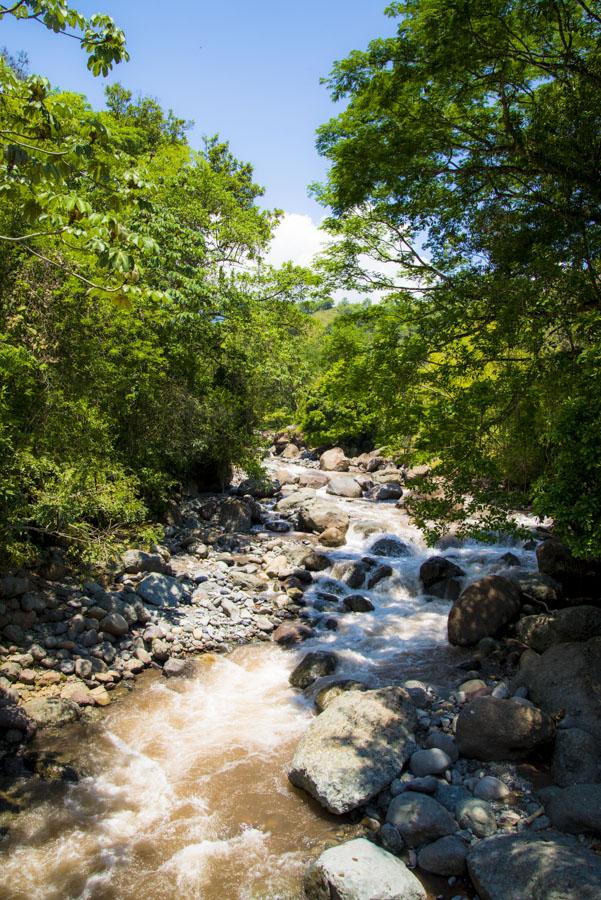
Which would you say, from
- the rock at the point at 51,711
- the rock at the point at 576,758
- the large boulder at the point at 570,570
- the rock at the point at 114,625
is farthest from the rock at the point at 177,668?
the large boulder at the point at 570,570

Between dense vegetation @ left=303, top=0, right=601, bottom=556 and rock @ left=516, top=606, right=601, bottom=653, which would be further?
rock @ left=516, top=606, right=601, bottom=653

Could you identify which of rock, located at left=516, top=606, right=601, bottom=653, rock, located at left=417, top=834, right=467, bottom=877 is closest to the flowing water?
rock, located at left=417, top=834, right=467, bottom=877

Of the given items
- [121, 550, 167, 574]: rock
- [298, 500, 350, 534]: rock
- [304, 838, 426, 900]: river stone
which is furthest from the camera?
[298, 500, 350, 534]: rock

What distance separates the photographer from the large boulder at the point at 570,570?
10594 millimetres

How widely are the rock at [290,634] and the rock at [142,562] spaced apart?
299cm

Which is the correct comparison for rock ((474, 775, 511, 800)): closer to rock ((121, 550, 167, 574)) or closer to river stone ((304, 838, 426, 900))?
river stone ((304, 838, 426, 900))

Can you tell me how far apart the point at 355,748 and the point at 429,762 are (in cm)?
90

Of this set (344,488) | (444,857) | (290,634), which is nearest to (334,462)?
(344,488)

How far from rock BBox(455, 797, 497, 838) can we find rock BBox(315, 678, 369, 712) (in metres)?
2.39

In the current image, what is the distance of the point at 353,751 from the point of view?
6.38 m

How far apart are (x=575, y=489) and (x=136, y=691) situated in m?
6.84

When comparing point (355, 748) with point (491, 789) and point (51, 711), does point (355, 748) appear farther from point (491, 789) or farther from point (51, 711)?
point (51, 711)

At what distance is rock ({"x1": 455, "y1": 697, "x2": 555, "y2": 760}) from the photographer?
649 centimetres

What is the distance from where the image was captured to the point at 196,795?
6.33 m
